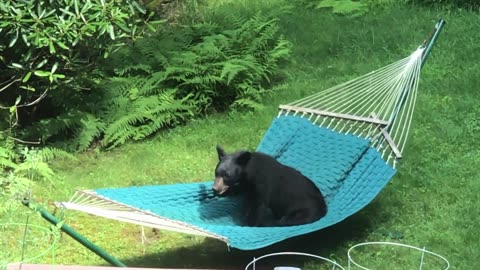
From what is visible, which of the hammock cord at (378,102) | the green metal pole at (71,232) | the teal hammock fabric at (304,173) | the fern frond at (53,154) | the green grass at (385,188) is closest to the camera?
the green metal pole at (71,232)

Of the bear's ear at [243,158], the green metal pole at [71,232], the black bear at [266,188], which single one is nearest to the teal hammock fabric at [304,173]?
the black bear at [266,188]

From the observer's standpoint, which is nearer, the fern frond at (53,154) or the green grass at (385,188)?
the green grass at (385,188)

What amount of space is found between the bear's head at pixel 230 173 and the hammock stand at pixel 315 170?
0.17 meters

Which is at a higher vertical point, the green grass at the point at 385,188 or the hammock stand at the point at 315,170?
the hammock stand at the point at 315,170

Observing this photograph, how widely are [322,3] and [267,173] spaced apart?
15.0 feet

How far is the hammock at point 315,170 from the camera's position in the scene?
4062 millimetres

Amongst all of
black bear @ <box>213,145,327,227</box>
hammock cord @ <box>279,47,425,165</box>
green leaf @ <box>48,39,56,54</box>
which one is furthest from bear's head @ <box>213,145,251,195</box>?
green leaf @ <box>48,39,56,54</box>

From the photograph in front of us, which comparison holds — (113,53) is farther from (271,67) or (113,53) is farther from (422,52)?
(422,52)

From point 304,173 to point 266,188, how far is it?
1.42ft

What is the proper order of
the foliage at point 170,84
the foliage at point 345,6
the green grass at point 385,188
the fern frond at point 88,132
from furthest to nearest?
1. the foliage at point 345,6
2. the foliage at point 170,84
3. the fern frond at point 88,132
4. the green grass at point 385,188

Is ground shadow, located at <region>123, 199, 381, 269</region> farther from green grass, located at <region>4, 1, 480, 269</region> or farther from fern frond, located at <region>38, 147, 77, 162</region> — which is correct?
fern frond, located at <region>38, 147, 77, 162</region>

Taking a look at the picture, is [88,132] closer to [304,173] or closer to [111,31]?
[111,31]

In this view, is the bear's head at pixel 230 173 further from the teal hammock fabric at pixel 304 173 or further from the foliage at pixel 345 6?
the foliage at pixel 345 6

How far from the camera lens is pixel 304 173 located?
5.02 m
